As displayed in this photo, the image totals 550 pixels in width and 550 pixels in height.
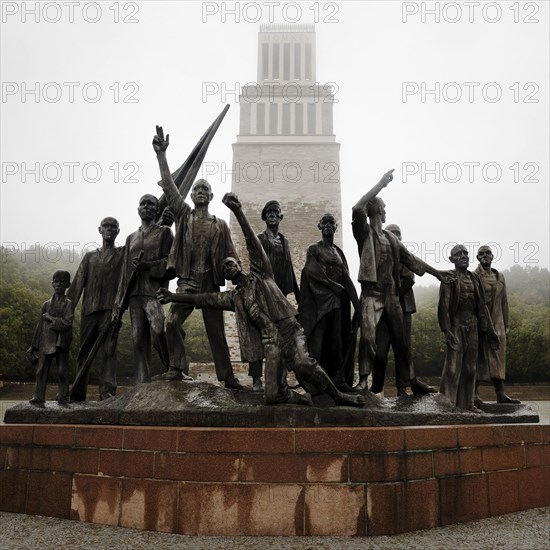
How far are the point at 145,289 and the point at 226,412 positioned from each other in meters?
2.10

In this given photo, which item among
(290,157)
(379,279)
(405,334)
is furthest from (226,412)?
(290,157)

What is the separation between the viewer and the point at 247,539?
13.9 ft

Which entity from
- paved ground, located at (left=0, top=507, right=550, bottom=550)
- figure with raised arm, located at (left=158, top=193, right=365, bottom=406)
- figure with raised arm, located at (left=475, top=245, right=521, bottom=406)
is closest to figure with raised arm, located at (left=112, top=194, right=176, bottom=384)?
figure with raised arm, located at (left=158, top=193, right=365, bottom=406)

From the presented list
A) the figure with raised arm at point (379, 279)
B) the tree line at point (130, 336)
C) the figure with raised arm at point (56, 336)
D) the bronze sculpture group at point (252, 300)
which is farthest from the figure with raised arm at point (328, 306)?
the tree line at point (130, 336)

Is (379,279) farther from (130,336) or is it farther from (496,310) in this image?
(130,336)

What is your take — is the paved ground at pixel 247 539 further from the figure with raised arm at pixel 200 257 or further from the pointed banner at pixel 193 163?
the pointed banner at pixel 193 163

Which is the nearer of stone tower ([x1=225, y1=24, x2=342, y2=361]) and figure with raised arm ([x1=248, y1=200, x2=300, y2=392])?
figure with raised arm ([x1=248, y1=200, x2=300, y2=392])

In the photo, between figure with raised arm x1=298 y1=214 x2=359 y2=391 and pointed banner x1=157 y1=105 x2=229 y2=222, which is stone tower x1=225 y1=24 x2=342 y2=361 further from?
figure with raised arm x1=298 y1=214 x2=359 y2=391

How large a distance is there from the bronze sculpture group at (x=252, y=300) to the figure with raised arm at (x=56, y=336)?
0.04 ft

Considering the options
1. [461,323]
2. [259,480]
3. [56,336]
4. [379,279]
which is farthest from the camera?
[461,323]

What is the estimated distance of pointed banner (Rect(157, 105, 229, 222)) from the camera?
802 centimetres

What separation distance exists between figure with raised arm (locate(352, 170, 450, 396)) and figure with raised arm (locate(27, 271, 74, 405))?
3.18m

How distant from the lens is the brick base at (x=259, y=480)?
4.36 meters

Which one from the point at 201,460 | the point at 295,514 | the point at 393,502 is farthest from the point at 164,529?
the point at 393,502
